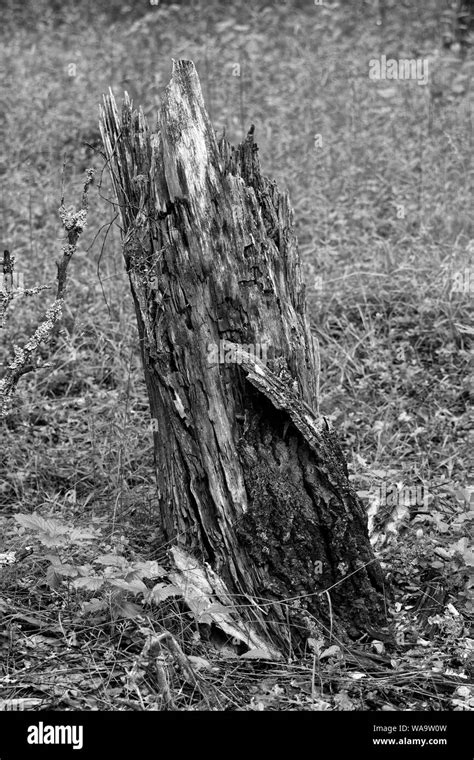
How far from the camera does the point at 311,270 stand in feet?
20.7

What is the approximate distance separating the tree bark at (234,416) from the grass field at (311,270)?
377 mm

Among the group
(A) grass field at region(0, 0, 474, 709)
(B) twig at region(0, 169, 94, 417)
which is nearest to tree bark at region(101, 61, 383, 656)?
(B) twig at region(0, 169, 94, 417)

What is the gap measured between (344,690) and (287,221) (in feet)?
6.34

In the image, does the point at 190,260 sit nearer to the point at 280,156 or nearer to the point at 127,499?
the point at 127,499

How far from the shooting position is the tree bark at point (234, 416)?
143 inches

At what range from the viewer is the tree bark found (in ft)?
11.9

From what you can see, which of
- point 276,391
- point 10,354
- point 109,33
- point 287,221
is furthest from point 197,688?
point 109,33

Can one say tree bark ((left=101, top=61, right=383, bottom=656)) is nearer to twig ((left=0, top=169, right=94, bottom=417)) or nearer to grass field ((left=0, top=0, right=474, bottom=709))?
twig ((left=0, top=169, right=94, bottom=417))

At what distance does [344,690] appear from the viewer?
134 inches

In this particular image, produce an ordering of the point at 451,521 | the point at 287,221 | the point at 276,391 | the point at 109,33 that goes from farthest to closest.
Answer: the point at 109,33
the point at 451,521
the point at 287,221
the point at 276,391

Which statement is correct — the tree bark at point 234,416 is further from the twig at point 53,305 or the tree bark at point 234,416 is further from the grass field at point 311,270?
the grass field at point 311,270

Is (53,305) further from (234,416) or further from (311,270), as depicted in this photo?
(311,270)

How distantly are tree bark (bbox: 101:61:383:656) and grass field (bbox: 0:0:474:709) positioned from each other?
1.24ft

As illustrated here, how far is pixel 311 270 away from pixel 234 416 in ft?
9.31
